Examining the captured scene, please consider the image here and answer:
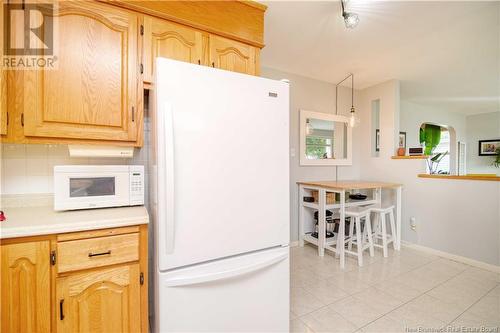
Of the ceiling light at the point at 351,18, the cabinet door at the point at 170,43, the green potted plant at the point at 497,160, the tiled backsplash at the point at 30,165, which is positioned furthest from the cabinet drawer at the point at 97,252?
the green potted plant at the point at 497,160

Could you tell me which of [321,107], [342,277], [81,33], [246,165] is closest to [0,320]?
[246,165]

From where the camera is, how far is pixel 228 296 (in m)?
1.13

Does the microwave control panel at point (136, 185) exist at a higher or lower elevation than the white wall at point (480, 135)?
lower

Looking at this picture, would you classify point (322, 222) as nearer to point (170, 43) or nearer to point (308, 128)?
point (308, 128)

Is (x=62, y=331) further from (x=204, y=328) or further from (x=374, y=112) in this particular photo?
(x=374, y=112)

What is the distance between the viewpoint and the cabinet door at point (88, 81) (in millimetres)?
1201

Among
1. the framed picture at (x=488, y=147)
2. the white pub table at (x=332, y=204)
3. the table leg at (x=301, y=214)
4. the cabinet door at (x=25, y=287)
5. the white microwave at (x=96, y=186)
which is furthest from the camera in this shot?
the framed picture at (x=488, y=147)

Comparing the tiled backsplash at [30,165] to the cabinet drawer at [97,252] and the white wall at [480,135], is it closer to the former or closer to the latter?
the cabinet drawer at [97,252]

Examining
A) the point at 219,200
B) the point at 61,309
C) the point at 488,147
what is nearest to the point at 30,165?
the point at 61,309

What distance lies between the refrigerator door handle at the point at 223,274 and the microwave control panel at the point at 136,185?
2.05 ft

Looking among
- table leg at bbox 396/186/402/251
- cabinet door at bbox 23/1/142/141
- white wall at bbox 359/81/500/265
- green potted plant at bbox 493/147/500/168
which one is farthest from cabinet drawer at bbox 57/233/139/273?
green potted plant at bbox 493/147/500/168

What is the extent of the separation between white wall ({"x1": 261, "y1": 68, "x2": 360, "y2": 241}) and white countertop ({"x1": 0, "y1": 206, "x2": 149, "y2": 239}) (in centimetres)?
225

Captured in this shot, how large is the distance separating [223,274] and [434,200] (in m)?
3.01

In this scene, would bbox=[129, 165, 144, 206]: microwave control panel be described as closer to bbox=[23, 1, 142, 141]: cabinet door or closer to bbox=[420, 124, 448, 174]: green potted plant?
bbox=[23, 1, 142, 141]: cabinet door
